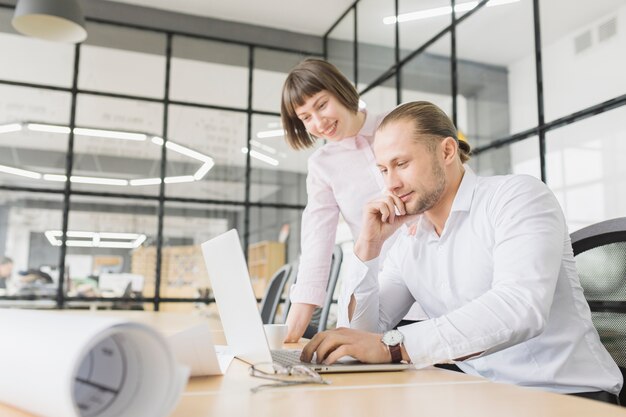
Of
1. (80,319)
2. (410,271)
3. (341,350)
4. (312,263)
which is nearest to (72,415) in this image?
(80,319)

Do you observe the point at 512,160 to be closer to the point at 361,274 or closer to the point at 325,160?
the point at 325,160

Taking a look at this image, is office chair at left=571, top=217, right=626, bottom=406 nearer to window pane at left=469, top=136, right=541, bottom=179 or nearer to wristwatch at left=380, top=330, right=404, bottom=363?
wristwatch at left=380, top=330, right=404, bottom=363

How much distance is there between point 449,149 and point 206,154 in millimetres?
3982

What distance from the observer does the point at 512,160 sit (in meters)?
3.14

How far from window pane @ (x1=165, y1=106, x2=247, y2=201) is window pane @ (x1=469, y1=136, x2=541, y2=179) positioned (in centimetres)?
244

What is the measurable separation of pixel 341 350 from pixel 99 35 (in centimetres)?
476

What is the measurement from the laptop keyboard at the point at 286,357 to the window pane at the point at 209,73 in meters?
4.32

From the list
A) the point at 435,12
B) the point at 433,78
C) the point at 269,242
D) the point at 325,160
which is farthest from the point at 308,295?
the point at 269,242

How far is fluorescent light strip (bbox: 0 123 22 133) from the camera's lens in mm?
4602

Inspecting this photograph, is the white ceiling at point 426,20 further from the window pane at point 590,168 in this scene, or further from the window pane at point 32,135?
the window pane at point 32,135

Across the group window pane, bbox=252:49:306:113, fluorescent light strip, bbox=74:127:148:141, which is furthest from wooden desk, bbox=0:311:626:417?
window pane, bbox=252:49:306:113

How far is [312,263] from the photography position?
6.16 ft

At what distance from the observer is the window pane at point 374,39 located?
183 inches

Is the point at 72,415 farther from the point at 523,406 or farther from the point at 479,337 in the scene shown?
the point at 479,337
